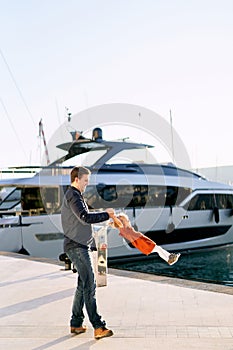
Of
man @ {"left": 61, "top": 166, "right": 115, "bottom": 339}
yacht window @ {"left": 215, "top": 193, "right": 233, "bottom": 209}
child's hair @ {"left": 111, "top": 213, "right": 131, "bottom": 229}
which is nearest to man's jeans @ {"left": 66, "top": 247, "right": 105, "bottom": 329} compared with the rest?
man @ {"left": 61, "top": 166, "right": 115, "bottom": 339}

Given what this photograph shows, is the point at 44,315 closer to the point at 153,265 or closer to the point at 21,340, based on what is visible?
the point at 21,340

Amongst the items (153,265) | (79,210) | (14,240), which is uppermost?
(79,210)

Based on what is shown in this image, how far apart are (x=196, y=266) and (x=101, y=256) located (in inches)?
360

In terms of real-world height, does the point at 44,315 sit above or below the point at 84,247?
below

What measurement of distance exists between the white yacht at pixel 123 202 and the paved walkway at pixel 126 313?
7.15m

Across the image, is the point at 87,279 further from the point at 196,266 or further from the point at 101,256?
the point at 196,266

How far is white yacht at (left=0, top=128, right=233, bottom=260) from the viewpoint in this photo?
14.3m

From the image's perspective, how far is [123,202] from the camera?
16625 millimetres

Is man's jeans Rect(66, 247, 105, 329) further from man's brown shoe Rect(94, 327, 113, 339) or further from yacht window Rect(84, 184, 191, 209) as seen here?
yacht window Rect(84, 184, 191, 209)

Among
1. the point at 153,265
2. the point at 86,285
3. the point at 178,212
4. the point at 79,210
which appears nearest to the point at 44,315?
the point at 86,285

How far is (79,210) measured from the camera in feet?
12.0

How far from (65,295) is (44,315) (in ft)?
3.26

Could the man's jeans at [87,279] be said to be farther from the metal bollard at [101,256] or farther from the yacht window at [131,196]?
the yacht window at [131,196]

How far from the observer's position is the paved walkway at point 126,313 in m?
3.72
